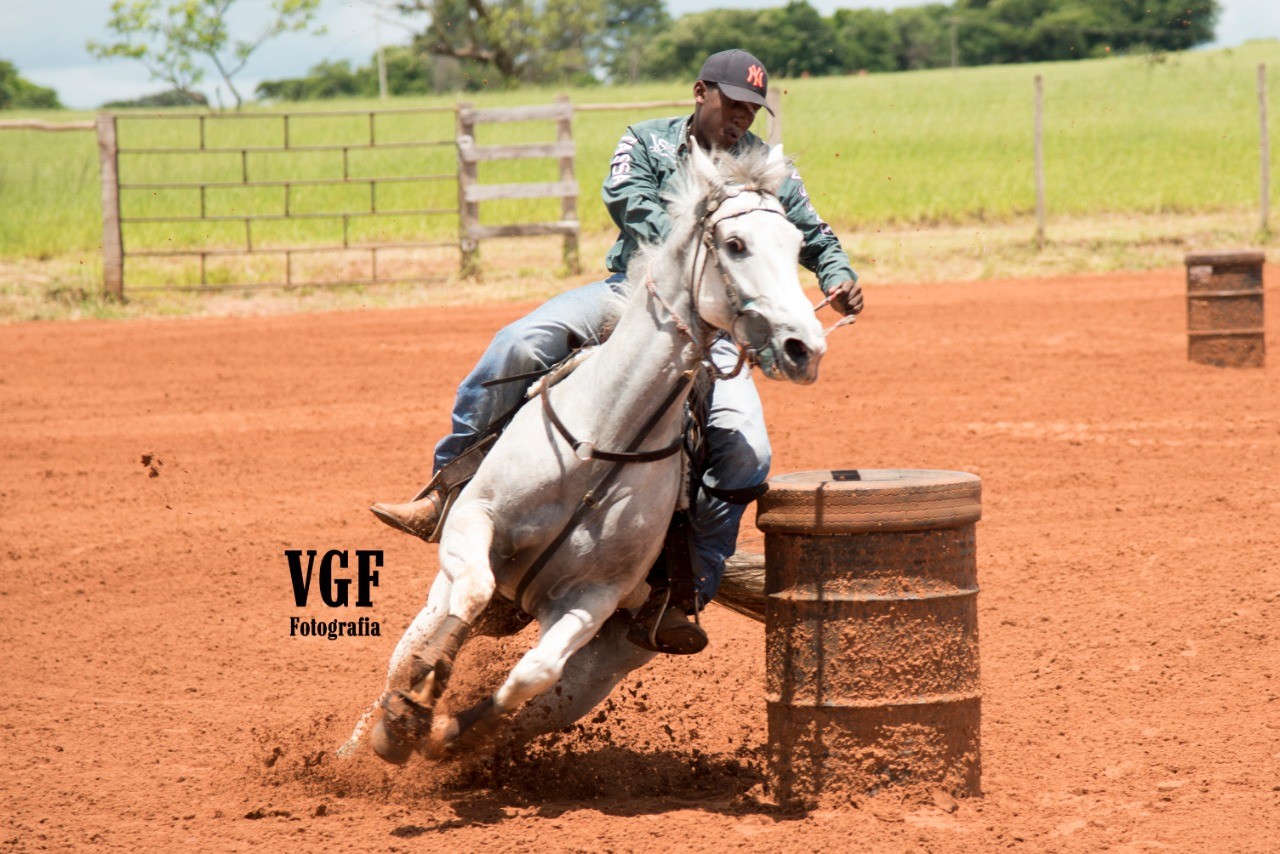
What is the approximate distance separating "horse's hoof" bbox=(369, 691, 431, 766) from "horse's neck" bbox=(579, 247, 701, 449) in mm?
972

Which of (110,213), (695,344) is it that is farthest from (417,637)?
(110,213)

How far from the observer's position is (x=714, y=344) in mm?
4734

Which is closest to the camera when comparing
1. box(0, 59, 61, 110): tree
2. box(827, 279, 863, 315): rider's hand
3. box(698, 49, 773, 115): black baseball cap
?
box(827, 279, 863, 315): rider's hand

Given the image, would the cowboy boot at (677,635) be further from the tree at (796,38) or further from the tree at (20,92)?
the tree at (20,92)

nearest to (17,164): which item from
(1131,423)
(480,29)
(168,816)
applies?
(480,29)

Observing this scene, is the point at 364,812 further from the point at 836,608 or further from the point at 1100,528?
the point at 1100,528

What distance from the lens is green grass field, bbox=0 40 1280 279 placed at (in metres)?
25.6

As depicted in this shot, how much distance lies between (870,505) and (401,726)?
1.54m

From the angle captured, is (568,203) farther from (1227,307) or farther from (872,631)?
(872,631)

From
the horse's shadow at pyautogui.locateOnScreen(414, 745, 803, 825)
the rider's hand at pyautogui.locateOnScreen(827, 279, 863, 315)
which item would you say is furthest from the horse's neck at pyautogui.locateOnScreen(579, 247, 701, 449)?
the horse's shadow at pyautogui.locateOnScreen(414, 745, 803, 825)

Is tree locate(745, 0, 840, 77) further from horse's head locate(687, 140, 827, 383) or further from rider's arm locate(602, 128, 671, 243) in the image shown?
horse's head locate(687, 140, 827, 383)

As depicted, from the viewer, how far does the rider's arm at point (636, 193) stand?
4641mm

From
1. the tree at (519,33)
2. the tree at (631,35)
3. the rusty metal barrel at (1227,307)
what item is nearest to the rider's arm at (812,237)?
the rusty metal barrel at (1227,307)

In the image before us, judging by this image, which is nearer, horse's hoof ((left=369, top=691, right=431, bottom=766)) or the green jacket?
horse's hoof ((left=369, top=691, right=431, bottom=766))
